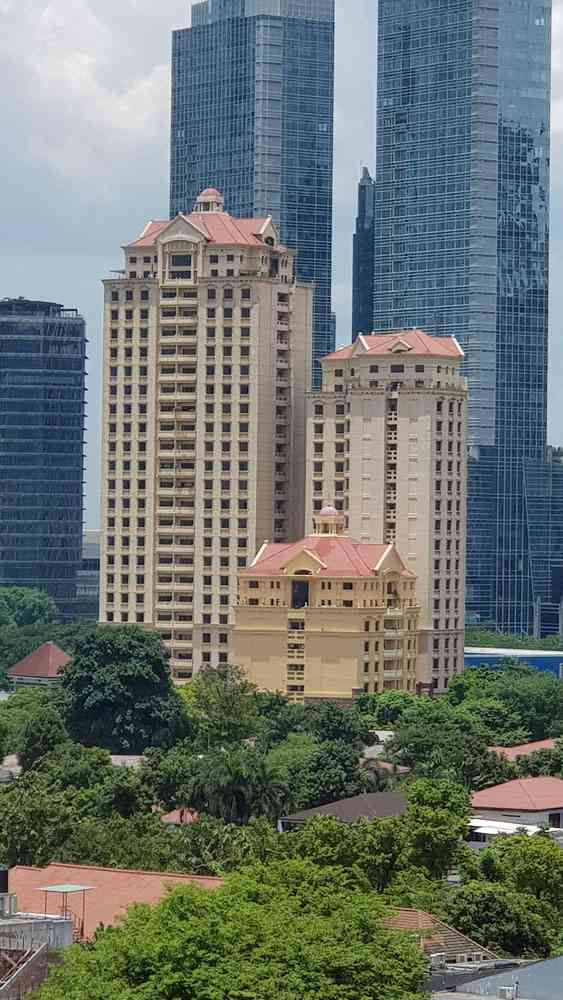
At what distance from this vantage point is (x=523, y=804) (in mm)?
150750

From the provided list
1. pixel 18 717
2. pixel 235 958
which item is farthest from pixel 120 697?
pixel 235 958

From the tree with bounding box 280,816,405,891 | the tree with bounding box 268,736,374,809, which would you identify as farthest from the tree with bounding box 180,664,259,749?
the tree with bounding box 280,816,405,891

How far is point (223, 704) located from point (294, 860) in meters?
84.4

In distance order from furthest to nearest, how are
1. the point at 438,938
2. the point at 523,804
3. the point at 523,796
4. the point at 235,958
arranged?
the point at 523,796 < the point at 523,804 < the point at 438,938 < the point at 235,958

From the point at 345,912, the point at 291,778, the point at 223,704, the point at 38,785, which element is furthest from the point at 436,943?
the point at 223,704

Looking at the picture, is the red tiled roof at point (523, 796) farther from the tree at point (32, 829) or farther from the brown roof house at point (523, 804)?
the tree at point (32, 829)

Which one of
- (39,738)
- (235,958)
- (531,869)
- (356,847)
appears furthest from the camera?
(39,738)

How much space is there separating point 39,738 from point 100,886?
69167 millimetres

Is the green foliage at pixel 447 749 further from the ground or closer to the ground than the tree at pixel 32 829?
closer to the ground

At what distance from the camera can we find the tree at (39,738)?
6747 inches

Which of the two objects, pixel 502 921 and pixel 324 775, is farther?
pixel 324 775

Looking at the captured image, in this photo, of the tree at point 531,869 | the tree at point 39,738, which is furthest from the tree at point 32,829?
the tree at point 39,738

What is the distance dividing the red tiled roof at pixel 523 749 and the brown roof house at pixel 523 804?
1264cm

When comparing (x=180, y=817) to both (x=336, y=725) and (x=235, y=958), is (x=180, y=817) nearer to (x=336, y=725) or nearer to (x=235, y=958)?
(x=336, y=725)
